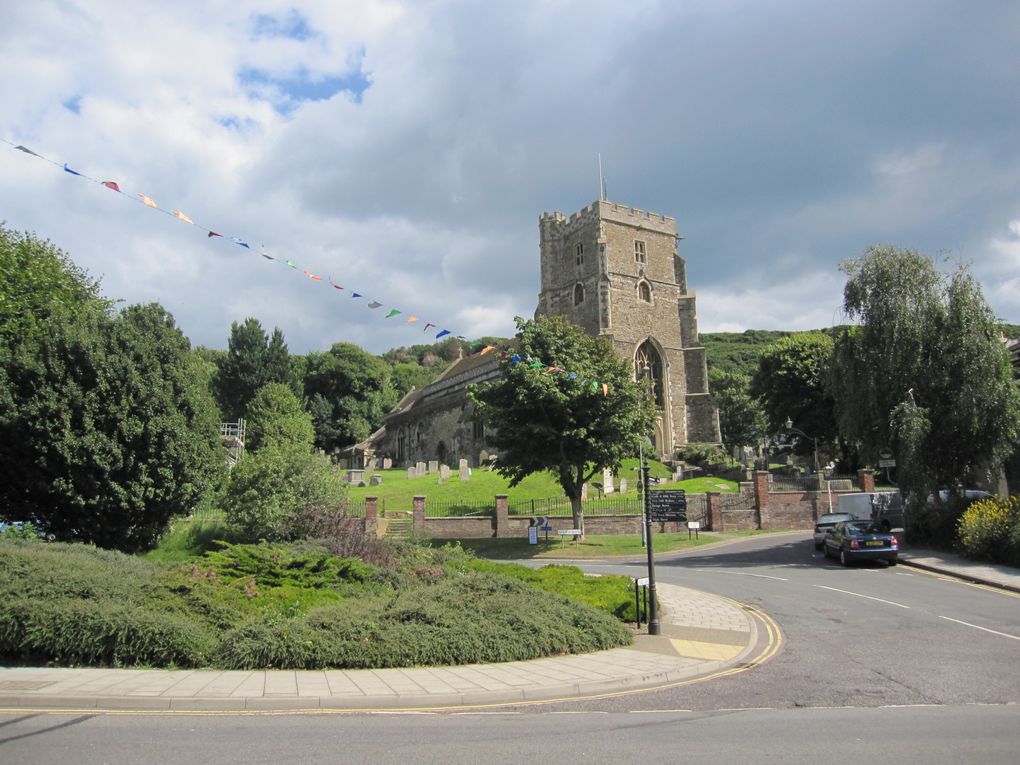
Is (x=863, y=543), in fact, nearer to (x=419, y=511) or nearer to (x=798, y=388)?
(x=419, y=511)

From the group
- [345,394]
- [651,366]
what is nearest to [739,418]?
[651,366]

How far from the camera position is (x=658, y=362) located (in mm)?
59438

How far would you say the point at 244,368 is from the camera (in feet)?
223

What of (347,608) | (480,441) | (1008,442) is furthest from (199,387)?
(480,441)

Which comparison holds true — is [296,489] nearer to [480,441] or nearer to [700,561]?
[700,561]

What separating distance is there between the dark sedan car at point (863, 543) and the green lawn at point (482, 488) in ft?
47.3

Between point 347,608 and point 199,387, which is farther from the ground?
point 199,387

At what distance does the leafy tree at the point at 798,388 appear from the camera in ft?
181

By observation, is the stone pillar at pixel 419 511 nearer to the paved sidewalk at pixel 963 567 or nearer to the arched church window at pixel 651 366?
the paved sidewalk at pixel 963 567

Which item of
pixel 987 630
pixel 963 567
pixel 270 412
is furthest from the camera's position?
pixel 270 412

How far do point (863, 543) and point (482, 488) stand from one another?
23.6 m

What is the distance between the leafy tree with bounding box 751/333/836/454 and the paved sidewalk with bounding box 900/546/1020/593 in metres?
32.1

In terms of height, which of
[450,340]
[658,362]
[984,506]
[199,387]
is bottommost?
[984,506]

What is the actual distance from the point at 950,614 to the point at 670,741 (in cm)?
1026
